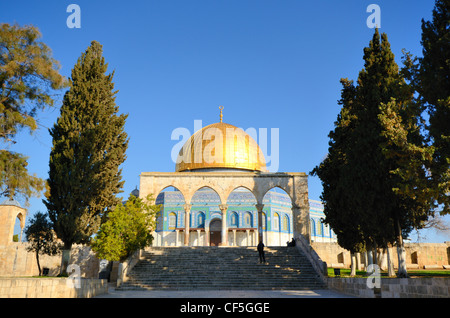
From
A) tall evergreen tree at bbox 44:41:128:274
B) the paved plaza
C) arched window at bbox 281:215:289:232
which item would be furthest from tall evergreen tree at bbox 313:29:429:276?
arched window at bbox 281:215:289:232

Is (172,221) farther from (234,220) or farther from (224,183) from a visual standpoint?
(224,183)

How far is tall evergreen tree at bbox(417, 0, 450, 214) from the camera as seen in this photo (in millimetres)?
10430

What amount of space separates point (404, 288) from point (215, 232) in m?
30.2

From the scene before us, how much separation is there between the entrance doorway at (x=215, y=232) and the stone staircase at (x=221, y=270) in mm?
17031

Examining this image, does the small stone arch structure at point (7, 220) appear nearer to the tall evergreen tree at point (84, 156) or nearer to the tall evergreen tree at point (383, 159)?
the tall evergreen tree at point (84, 156)

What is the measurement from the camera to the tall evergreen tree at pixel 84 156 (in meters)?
15.5

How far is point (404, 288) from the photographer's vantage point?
8.73 meters

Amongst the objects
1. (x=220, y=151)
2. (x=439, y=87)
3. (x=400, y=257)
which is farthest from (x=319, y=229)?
(x=439, y=87)

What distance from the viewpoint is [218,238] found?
37656 millimetres

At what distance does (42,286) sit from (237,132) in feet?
96.5

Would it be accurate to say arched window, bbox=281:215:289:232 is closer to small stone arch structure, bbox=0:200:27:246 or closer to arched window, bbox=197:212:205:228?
arched window, bbox=197:212:205:228
